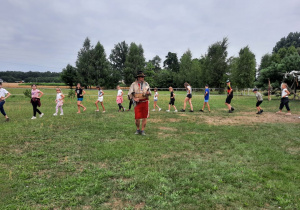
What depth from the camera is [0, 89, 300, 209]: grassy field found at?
3.05 meters

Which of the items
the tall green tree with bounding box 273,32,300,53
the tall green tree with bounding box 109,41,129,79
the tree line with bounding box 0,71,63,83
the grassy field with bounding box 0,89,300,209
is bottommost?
the grassy field with bounding box 0,89,300,209

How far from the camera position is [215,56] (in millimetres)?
40312

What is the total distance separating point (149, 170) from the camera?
13.3 ft

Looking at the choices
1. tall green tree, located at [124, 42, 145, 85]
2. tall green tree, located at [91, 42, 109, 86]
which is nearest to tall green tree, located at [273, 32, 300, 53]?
tall green tree, located at [124, 42, 145, 85]

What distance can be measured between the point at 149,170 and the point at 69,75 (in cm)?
5391

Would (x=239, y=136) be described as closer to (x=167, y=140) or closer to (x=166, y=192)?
(x=167, y=140)

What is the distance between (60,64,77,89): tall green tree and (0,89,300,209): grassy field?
161 ft

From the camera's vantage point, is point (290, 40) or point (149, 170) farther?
point (290, 40)

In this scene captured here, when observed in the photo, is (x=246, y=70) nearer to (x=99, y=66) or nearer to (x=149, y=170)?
(x=99, y=66)

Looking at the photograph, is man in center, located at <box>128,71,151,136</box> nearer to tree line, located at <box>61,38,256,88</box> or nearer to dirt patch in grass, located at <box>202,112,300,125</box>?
dirt patch in grass, located at <box>202,112,300,125</box>

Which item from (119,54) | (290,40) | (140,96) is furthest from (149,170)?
(290,40)

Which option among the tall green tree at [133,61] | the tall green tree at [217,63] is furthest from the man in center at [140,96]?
the tall green tree at [133,61]

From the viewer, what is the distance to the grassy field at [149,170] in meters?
3.05

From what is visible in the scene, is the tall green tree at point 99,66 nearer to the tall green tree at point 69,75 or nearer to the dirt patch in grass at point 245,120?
the tall green tree at point 69,75
